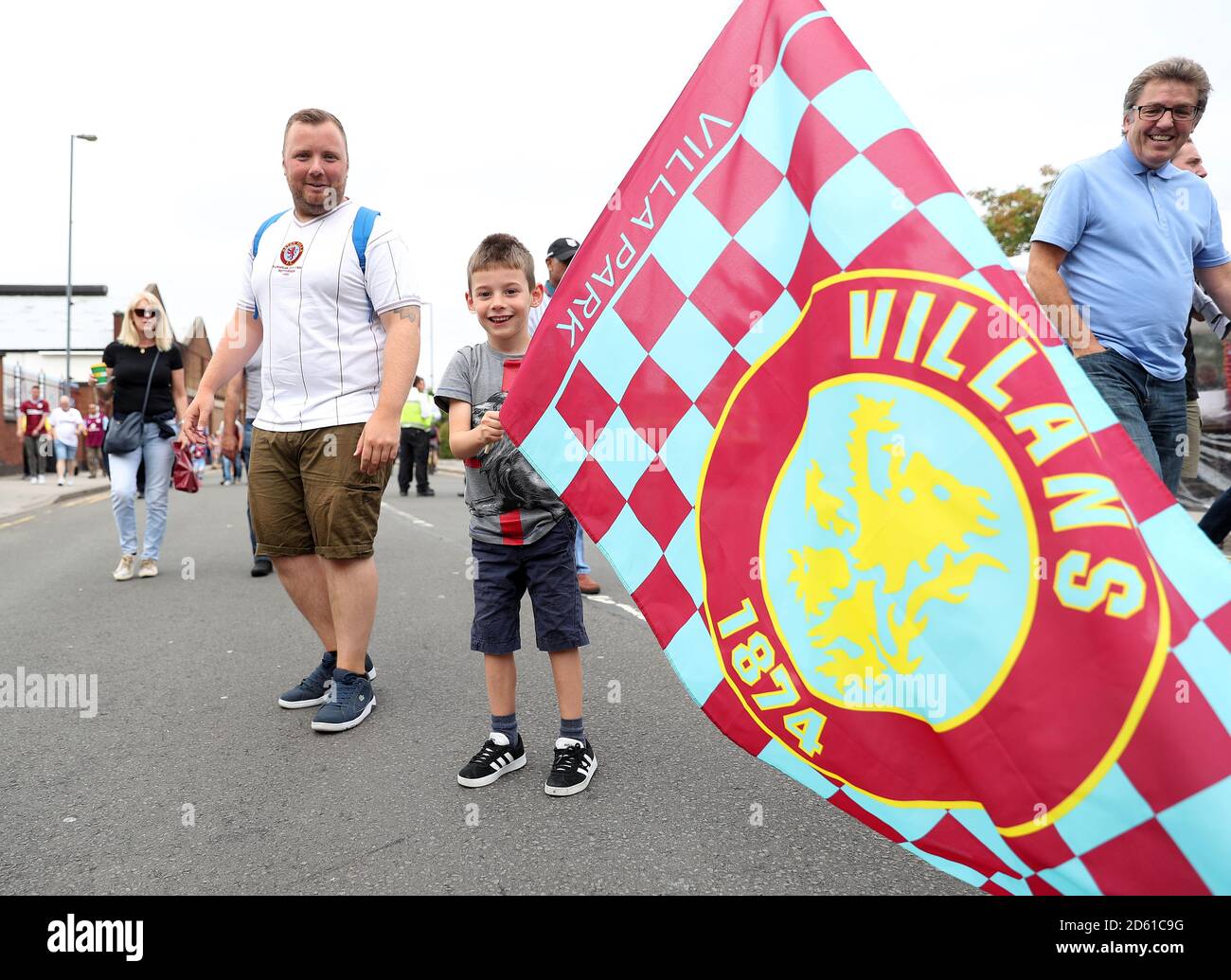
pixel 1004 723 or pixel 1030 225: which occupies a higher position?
pixel 1030 225

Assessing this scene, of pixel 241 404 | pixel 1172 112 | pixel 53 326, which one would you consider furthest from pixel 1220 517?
pixel 53 326

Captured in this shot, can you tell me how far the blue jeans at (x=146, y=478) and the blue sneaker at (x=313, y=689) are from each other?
11.2ft

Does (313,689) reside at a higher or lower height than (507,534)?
lower

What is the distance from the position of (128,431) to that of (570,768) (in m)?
4.97

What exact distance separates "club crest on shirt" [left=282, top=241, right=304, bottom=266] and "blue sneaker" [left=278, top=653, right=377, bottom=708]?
4.91ft

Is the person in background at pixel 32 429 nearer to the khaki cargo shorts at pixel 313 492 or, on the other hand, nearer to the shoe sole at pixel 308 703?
the shoe sole at pixel 308 703

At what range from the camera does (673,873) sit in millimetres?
2104

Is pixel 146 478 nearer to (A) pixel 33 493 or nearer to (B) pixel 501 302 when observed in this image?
(B) pixel 501 302

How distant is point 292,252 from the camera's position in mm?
3219

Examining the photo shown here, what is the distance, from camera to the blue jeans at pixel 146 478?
6.34 m
